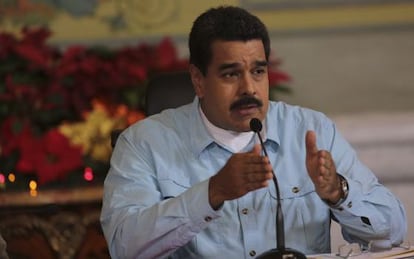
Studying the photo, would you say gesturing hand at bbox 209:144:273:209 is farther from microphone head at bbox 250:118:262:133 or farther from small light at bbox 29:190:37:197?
small light at bbox 29:190:37:197

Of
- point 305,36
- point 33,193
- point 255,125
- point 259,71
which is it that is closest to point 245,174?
point 255,125

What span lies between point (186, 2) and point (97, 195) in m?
1.23

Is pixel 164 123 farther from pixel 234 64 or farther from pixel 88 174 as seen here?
pixel 88 174

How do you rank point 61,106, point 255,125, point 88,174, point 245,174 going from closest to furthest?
point 245,174 < point 255,125 < point 88,174 < point 61,106

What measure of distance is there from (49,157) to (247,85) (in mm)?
1411

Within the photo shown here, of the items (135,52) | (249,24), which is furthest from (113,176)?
(135,52)

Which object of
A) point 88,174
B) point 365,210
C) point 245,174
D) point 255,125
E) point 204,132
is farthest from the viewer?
point 88,174

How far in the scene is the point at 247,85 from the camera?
2355 mm

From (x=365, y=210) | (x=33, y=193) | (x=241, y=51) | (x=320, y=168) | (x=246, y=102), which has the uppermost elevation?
(x=241, y=51)

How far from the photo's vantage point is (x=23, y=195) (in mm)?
3420

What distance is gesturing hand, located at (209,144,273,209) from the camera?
203cm

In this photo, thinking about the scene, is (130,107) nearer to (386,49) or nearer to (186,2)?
(186,2)

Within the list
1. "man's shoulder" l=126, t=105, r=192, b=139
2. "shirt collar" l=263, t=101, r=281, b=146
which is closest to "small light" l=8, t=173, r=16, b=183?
"man's shoulder" l=126, t=105, r=192, b=139

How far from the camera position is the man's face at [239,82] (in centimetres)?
236
